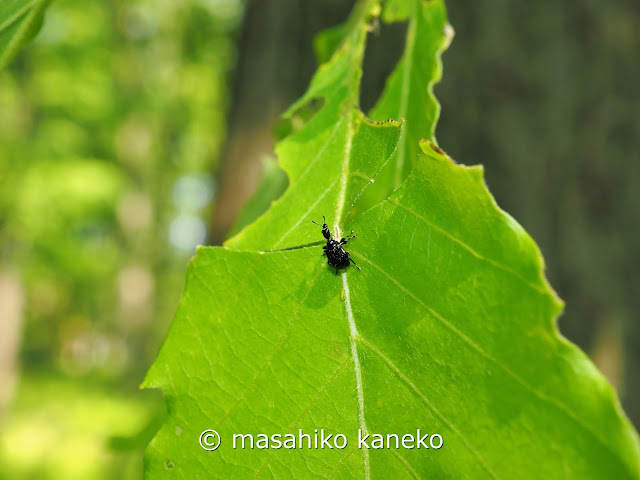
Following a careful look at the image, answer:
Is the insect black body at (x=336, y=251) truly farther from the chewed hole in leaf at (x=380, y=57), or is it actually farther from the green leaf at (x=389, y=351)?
the chewed hole in leaf at (x=380, y=57)

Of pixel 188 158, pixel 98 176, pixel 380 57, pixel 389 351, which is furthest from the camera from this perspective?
pixel 188 158

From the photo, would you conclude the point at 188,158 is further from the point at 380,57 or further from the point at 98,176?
the point at 380,57

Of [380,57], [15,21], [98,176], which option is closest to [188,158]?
[98,176]

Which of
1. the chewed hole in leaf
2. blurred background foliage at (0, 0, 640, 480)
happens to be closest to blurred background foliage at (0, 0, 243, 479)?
blurred background foliage at (0, 0, 640, 480)

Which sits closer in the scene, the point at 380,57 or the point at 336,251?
the point at 336,251

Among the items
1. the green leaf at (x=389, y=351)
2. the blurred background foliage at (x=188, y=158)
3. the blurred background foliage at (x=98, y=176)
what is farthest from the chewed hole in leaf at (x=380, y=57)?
the blurred background foliage at (x=98, y=176)

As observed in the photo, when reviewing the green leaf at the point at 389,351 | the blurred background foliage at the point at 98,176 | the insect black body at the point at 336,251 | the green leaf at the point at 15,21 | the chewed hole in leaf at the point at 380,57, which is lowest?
the green leaf at the point at 389,351
